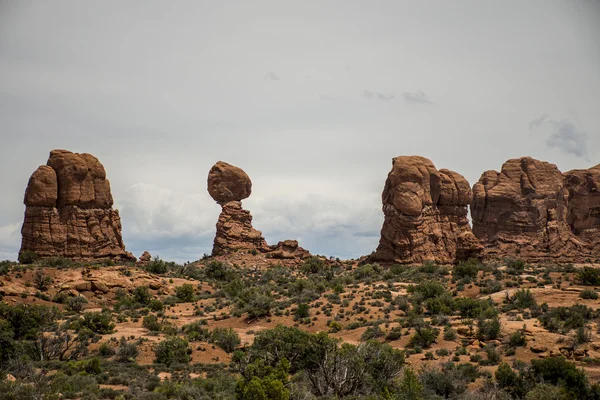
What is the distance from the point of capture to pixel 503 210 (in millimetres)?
71312

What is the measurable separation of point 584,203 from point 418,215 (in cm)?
3326

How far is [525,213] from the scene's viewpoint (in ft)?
231

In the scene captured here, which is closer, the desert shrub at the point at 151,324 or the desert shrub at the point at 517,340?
the desert shrub at the point at 517,340

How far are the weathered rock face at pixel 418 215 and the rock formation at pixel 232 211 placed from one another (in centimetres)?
1525

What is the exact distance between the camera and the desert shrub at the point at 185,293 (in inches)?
1797

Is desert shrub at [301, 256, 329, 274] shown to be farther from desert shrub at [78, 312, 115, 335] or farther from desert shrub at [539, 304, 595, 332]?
desert shrub at [539, 304, 595, 332]

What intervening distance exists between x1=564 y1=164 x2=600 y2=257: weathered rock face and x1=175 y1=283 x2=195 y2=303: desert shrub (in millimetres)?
57081

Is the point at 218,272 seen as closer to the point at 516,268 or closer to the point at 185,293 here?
the point at 185,293

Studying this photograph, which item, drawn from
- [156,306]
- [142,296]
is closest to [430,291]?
[156,306]

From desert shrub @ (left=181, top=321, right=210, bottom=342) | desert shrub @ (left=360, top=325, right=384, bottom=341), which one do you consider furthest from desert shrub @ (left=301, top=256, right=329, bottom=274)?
desert shrub @ (left=360, top=325, right=384, bottom=341)

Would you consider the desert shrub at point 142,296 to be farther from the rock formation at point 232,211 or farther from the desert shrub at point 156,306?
the rock formation at point 232,211

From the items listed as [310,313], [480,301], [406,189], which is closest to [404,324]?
[480,301]

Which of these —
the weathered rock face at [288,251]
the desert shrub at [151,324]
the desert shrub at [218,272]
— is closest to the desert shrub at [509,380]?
the desert shrub at [151,324]

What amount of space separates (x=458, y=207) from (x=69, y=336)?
47699 mm
